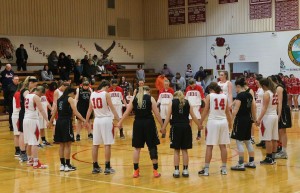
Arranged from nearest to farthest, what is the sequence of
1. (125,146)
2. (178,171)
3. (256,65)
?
(178,171) < (125,146) < (256,65)

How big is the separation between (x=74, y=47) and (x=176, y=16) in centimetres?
743

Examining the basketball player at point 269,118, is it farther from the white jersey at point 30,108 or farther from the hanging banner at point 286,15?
the hanging banner at point 286,15

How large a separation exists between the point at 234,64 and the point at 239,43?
1.49 metres

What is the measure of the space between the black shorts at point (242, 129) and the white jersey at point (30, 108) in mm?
4581

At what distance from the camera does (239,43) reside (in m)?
30.9

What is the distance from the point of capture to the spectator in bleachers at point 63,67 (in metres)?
27.6

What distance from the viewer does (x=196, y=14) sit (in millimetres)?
32875

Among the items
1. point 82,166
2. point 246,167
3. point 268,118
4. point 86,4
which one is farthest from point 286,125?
Result: point 86,4

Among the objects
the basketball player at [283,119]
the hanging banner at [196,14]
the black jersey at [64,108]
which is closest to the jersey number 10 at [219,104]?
the basketball player at [283,119]

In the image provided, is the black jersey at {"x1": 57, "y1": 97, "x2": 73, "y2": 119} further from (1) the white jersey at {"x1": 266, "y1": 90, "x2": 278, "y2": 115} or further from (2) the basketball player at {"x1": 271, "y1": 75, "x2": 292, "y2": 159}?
(2) the basketball player at {"x1": 271, "y1": 75, "x2": 292, "y2": 159}

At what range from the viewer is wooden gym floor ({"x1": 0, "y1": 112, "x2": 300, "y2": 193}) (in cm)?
948

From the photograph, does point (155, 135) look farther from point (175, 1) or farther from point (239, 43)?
point (175, 1)

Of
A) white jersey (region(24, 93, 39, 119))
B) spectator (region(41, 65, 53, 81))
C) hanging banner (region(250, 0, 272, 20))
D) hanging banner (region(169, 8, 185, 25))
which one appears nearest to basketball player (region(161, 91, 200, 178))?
white jersey (region(24, 93, 39, 119))

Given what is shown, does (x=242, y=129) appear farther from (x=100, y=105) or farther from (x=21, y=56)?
(x=21, y=56)
